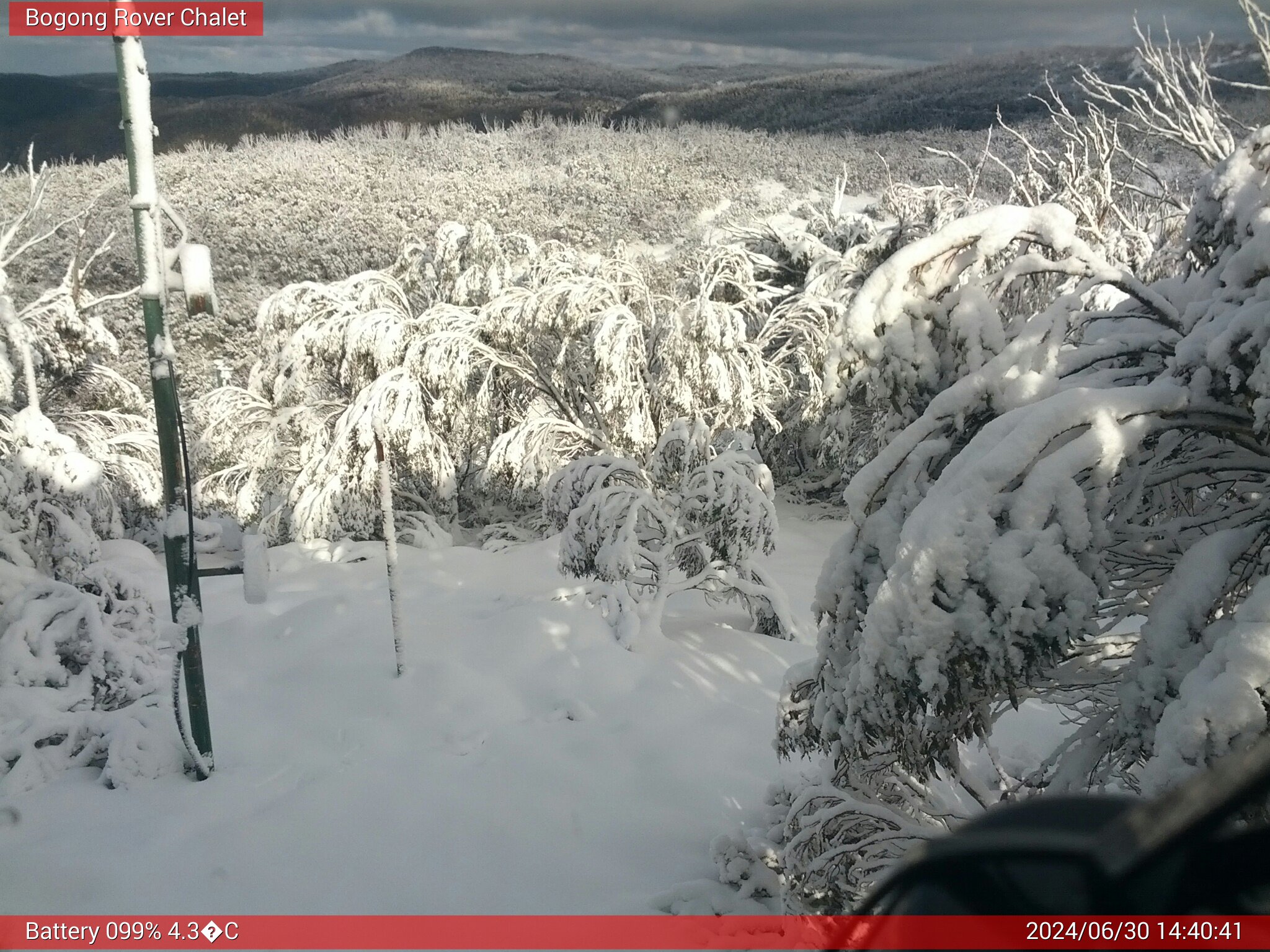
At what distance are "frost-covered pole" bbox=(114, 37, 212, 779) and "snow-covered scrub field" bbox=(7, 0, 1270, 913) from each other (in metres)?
0.13

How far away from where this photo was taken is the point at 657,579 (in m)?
8.52

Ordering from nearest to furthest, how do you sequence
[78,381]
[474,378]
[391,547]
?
[391,547]
[78,381]
[474,378]

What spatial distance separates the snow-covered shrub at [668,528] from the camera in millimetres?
7855

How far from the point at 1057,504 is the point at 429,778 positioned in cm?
430

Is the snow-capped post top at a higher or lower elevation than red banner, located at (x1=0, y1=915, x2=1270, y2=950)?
higher

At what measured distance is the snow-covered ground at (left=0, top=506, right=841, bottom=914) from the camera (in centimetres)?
411

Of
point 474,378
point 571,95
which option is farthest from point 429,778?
point 571,95

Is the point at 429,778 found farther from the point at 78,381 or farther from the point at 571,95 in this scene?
the point at 571,95

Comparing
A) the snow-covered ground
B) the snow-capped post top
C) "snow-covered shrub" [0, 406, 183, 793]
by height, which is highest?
the snow-capped post top

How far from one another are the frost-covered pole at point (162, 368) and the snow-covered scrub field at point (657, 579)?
126mm

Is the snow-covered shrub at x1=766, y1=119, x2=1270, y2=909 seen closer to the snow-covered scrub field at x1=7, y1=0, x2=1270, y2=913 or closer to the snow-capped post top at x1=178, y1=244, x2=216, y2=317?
the snow-covered scrub field at x1=7, y1=0, x2=1270, y2=913

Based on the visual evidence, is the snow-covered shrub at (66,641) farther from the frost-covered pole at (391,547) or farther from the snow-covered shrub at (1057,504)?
the snow-covered shrub at (1057,504)

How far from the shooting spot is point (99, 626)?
5.91 meters

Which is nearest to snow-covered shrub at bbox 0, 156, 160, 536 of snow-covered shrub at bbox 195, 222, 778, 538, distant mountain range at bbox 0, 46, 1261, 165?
snow-covered shrub at bbox 195, 222, 778, 538
